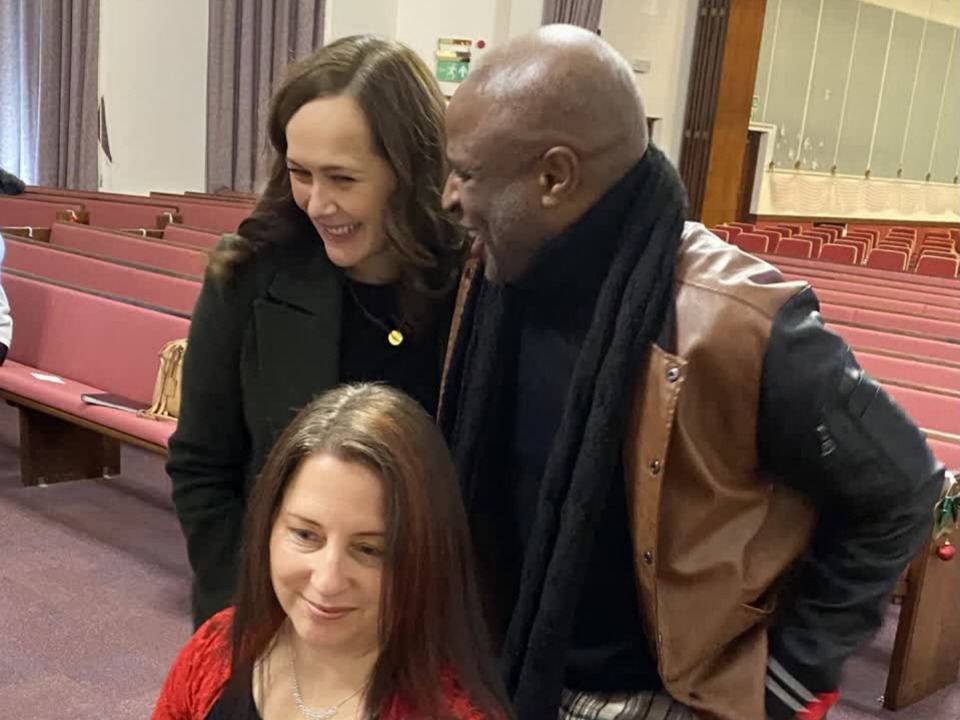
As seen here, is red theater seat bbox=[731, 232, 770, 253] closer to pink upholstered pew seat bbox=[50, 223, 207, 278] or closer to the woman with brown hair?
pink upholstered pew seat bbox=[50, 223, 207, 278]

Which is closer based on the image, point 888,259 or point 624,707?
point 624,707

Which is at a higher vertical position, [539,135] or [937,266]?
[539,135]

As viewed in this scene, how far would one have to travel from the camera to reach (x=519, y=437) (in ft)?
4.20

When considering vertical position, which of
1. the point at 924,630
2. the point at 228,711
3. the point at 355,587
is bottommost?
the point at 924,630

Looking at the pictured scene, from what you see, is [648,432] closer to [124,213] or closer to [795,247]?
[124,213]

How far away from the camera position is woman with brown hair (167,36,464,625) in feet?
4.19

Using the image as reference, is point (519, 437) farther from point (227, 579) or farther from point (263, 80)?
point (263, 80)

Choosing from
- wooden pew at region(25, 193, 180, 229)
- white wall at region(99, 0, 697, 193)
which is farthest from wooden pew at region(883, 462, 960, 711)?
white wall at region(99, 0, 697, 193)

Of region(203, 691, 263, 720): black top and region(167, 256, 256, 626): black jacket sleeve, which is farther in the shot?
region(167, 256, 256, 626): black jacket sleeve

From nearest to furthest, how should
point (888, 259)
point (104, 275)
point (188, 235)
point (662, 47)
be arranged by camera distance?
point (104, 275), point (188, 235), point (888, 259), point (662, 47)

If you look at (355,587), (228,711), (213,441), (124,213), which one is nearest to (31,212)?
(124,213)

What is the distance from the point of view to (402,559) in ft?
3.58

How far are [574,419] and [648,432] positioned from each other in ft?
0.28

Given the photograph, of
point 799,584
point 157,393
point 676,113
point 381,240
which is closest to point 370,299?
point 381,240
